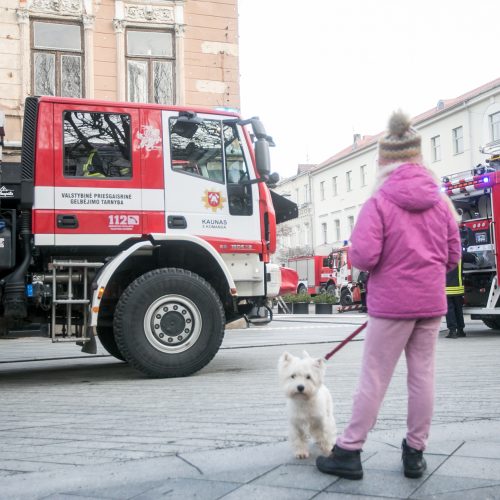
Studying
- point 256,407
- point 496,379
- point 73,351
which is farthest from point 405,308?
point 73,351

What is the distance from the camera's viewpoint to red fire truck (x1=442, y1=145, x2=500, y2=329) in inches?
526

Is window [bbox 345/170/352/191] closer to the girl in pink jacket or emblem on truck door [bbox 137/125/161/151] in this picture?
emblem on truck door [bbox 137/125/161/151]

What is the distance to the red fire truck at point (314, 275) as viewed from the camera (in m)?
40.3

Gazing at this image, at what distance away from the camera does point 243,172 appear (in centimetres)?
809

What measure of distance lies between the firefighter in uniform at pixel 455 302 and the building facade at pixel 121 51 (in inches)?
313

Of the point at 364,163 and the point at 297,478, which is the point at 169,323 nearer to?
the point at 297,478

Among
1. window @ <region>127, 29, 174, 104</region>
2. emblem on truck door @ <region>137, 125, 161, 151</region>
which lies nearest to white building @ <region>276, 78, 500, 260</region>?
window @ <region>127, 29, 174, 104</region>

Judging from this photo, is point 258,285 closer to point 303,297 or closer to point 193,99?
point 193,99

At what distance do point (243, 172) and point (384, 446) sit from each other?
4.65 m

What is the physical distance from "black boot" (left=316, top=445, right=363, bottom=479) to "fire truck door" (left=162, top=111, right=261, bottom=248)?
15.1 feet

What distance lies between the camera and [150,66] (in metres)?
17.4

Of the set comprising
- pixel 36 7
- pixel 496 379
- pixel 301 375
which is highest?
pixel 36 7

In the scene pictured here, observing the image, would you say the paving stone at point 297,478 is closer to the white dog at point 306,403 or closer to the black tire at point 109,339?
the white dog at point 306,403

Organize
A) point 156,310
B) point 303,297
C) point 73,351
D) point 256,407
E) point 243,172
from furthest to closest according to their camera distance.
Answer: point 303,297 < point 73,351 < point 243,172 < point 156,310 < point 256,407
